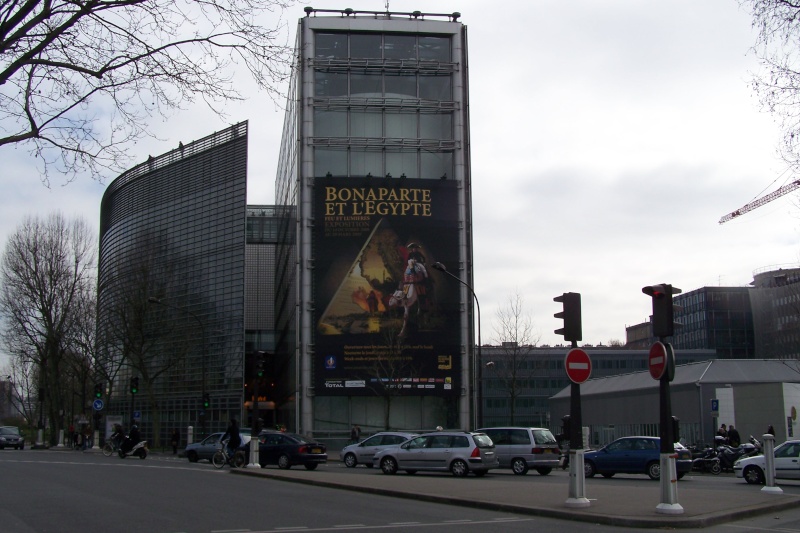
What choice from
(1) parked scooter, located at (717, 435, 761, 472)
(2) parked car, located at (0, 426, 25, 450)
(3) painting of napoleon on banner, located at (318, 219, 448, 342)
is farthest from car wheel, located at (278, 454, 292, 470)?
(2) parked car, located at (0, 426, 25, 450)

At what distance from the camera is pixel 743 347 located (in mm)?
115750

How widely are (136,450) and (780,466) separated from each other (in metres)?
27.5

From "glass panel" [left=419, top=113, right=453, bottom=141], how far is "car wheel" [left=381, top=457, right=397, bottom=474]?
96.1ft

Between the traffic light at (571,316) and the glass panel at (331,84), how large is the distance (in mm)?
39213

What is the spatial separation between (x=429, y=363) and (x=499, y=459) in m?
20.2

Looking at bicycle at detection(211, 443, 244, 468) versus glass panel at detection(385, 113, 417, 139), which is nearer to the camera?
bicycle at detection(211, 443, 244, 468)

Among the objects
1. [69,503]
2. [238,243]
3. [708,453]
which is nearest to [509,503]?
[69,503]

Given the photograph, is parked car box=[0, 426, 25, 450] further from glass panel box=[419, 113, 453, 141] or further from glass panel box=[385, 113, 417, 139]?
glass panel box=[419, 113, 453, 141]

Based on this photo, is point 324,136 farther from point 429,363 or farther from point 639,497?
point 639,497

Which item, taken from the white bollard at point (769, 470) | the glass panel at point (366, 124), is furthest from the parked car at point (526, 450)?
the glass panel at point (366, 124)

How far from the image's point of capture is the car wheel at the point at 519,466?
2916 centimetres

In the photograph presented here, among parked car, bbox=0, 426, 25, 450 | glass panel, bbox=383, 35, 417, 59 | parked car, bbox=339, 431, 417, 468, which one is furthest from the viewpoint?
parked car, bbox=0, 426, 25, 450

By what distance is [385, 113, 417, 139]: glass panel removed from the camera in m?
52.9

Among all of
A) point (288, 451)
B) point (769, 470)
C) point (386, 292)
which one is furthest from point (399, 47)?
point (769, 470)
